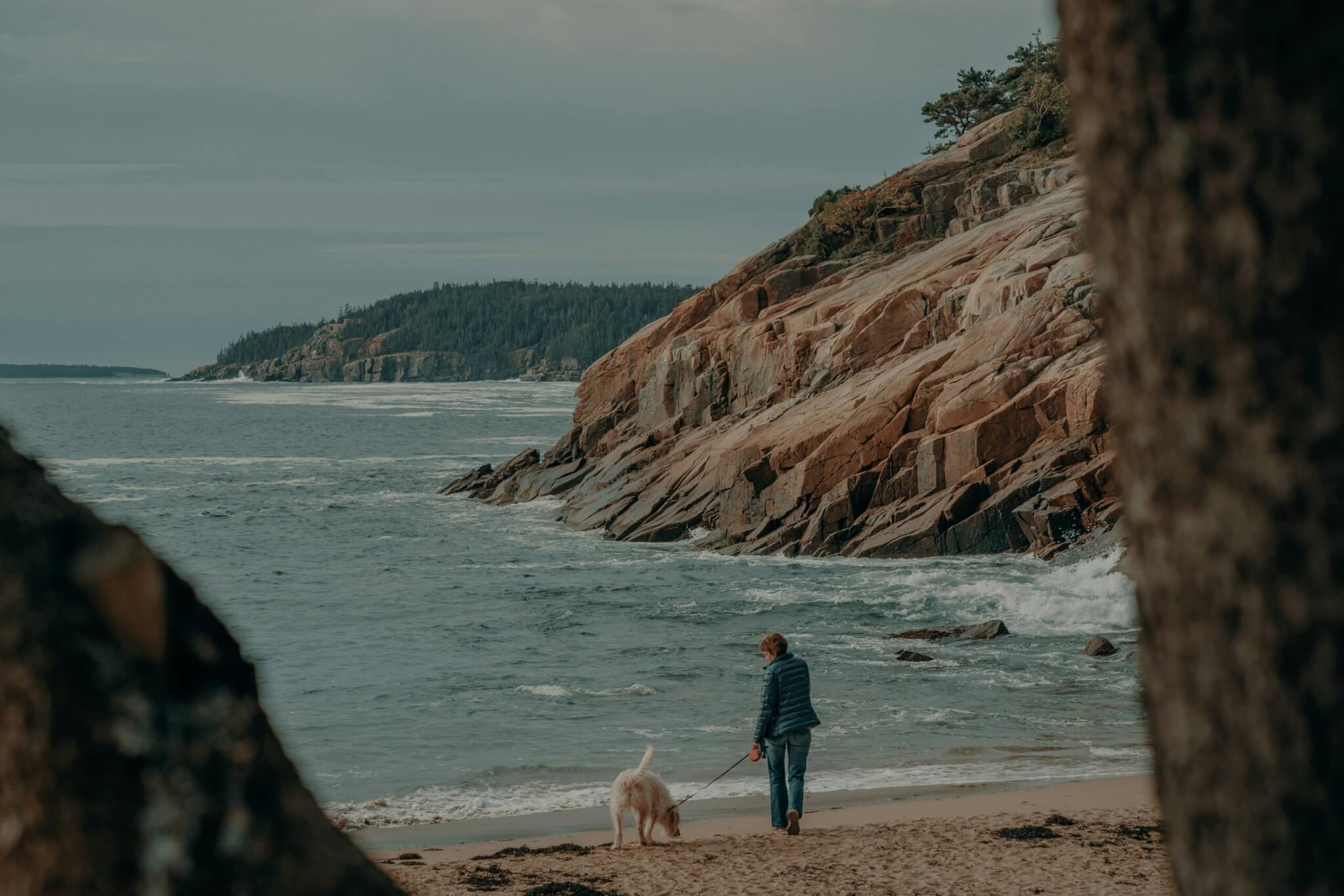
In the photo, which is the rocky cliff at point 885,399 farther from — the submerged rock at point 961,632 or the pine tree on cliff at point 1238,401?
the pine tree on cliff at point 1238,401

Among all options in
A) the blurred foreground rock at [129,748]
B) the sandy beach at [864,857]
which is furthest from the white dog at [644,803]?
the blurred foreground rock at [129,748]

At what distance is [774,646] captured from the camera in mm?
10602

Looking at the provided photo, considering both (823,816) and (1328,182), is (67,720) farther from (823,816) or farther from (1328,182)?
(823,816)

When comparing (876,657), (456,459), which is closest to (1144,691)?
(876,657)

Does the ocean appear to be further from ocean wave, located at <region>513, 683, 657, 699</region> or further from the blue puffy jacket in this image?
the blue puffy jacket

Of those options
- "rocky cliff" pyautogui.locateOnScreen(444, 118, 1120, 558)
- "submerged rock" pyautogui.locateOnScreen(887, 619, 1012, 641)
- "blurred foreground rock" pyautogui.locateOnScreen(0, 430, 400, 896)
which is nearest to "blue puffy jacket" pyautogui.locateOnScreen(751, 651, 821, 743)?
"blurred foreground rock" pyautogui.locateOnScreen(0, 430, 400, 896)

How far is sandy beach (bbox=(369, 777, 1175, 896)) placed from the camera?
8750mm

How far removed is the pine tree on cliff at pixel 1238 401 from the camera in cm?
162

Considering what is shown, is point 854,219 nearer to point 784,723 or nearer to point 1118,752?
point 1118,752

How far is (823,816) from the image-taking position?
12000 mm

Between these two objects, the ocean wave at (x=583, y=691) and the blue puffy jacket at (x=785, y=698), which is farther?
the ocean wave at (x=583, y=691)

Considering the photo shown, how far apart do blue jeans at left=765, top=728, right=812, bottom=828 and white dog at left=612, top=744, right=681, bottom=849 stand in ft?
3.15

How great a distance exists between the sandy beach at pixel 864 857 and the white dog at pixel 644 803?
0.16 m

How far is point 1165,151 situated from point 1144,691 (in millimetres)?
781
